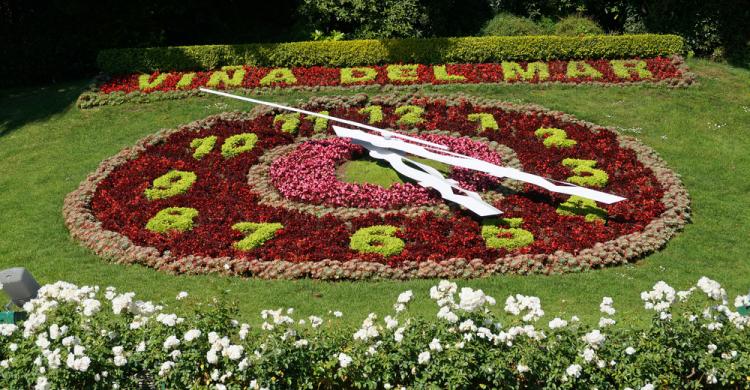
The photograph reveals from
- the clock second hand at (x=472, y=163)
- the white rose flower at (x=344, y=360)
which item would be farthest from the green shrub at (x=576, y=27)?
the white rose flower at (x=344, y=360)

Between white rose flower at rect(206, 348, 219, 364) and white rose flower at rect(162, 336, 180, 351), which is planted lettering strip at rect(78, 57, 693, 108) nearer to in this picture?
white rose flower at rect(162, 336, 180, 351)

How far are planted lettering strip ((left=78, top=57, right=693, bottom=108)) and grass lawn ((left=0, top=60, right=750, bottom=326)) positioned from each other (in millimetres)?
436

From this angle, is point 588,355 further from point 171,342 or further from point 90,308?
point 90,308

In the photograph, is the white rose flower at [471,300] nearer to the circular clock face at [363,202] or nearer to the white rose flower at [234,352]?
the white rose flower at [234,352]

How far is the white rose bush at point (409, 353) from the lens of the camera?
299 inches

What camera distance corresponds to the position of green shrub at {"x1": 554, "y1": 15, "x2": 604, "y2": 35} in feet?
69.9

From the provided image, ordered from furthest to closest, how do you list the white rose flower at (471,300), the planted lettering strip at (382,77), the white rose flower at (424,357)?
1. the planted lettering strip at (382,77)
2. the white rose flower at (471,300)
3. the white rose flower at (424,357)

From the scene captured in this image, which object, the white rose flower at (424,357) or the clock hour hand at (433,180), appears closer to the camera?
the white rose flower at (424,357)

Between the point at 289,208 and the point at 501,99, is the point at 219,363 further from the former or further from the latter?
the point at 501,99

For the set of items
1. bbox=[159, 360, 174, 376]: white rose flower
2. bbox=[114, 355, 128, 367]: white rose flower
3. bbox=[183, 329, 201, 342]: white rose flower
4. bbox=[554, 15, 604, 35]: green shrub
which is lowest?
bbox=[159, 360, 174, 376]: white rose flower

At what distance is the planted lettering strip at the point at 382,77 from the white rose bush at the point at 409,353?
10.9m

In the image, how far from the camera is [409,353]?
7711 millimetres

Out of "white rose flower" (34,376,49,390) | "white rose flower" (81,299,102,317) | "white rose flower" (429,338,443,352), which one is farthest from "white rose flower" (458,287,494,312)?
"white rose flower" (34,376,49,390)

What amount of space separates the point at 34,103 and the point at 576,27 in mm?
14133
